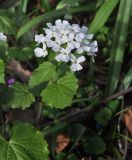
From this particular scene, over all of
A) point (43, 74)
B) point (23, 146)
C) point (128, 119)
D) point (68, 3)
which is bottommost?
point (23, 146)

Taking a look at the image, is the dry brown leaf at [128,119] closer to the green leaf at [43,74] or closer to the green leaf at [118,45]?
the green leaf at [118,45]

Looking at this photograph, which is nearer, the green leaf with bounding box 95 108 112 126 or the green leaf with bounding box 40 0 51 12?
the green leaf with bounding box 95 108 112 126

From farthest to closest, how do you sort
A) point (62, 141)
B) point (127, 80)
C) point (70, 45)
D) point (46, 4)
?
point (46, 4) → point (127, 80) → point (62, 141) → point (70, 45)

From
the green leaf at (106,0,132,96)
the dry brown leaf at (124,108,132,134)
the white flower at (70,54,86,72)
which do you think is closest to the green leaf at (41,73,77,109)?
the white flower at (70,54,86,72)

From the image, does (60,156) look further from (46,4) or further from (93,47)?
(46,4)

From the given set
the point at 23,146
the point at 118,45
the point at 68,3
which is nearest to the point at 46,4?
the point at 68,3

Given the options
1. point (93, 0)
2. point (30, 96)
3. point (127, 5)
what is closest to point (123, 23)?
point (127, 5)

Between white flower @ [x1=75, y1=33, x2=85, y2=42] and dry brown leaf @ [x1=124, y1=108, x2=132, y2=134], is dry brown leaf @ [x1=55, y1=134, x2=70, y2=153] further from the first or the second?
white flower @ [x1=75, y1=33, x2=85, y2=42]
